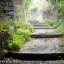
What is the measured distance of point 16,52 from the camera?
29.2ft

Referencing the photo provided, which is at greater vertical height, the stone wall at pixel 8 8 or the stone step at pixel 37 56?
the stone wall at pixel 8 8

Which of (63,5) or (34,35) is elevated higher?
(63,5)

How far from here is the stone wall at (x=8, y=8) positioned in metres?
12.6

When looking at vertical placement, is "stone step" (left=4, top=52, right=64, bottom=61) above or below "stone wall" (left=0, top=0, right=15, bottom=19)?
below

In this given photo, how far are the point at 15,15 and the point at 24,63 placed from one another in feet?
19.3

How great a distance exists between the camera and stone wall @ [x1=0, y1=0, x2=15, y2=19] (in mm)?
12573

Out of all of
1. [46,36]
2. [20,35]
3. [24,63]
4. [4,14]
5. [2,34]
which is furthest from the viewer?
[46,36]

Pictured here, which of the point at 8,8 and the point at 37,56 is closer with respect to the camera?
the point at 37,56

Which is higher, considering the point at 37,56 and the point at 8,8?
the point at 8,8

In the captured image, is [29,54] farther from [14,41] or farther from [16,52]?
[14,41]

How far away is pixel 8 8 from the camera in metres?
12.7

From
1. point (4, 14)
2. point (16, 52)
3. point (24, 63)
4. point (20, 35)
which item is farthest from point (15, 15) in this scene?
point (24, 63)

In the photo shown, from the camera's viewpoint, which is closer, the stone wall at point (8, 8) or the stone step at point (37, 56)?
the stone step at point (37, 56)

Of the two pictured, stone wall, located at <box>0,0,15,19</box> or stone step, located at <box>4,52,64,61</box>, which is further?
stone wall, located at <box>0,0,15,19</box>
